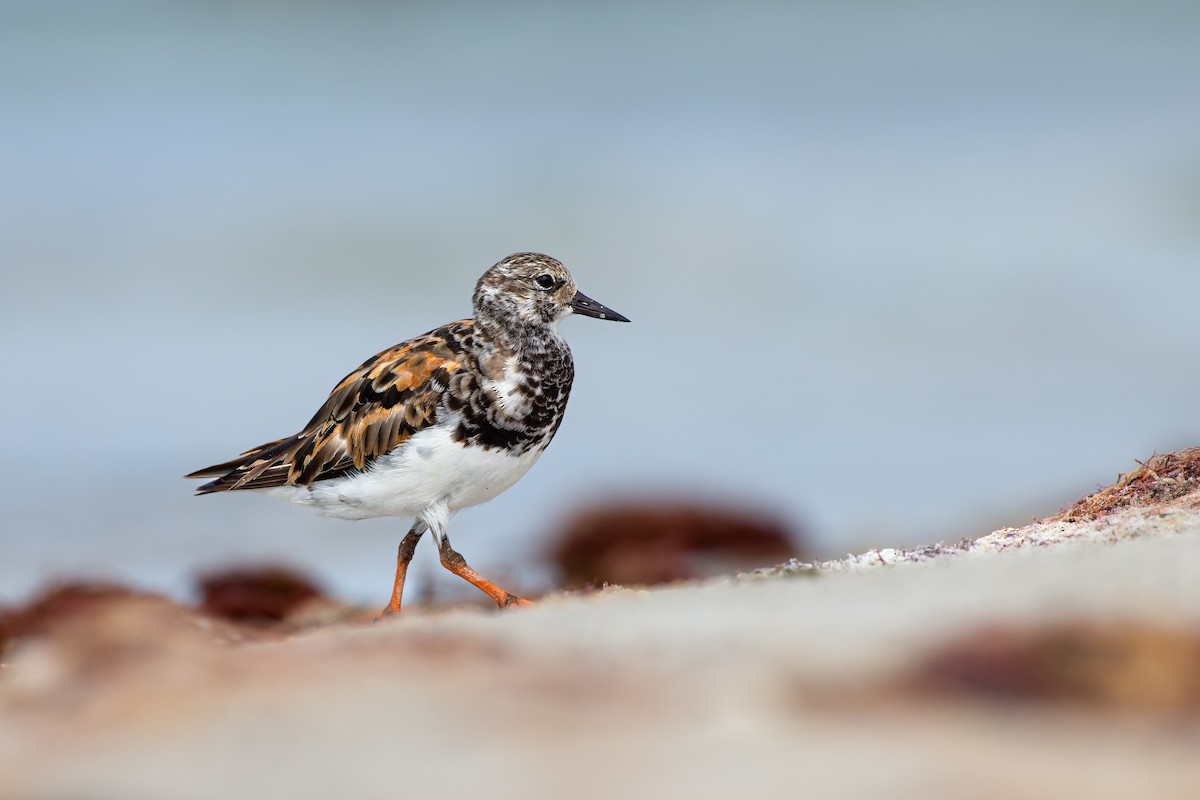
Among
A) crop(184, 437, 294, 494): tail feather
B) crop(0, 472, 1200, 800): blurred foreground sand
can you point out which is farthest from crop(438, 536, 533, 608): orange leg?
crop(0, 472, 1200, 800): blurred foreground sand

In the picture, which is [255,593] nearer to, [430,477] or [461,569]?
[461,569]

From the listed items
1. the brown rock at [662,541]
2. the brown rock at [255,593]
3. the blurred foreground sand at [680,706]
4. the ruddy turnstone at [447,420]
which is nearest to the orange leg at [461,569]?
the ruddy turnstone at [447,420]

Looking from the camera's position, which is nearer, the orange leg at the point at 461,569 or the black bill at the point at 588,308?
the orange leg at the point at 461,569

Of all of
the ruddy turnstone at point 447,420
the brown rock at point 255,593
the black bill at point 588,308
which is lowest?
the brown rock at point 255,593

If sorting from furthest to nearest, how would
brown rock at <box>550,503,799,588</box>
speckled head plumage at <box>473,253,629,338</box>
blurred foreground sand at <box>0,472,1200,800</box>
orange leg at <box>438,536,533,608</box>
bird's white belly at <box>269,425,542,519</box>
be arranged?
brown rock at <box>550,503,799,588</box>
speckled head plumage at <box>473,253,629,338</box>
orange leg at <box>438,536,533,608</box>
bird's white belly at <box>269,425,542,519</box>
blurred foreground sand at <box>0,472,1200,800</box>

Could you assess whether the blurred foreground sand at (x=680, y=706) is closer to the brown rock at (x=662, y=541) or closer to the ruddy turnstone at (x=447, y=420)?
the ruddy turnstone at (x=447, y=420)

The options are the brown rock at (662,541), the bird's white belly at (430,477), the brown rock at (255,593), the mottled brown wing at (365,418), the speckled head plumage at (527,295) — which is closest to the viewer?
the bird's white belly at (430,477)

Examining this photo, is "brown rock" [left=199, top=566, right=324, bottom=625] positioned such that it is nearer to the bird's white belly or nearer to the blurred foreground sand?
the bird's white belly

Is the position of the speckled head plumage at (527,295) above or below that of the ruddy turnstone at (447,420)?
above
